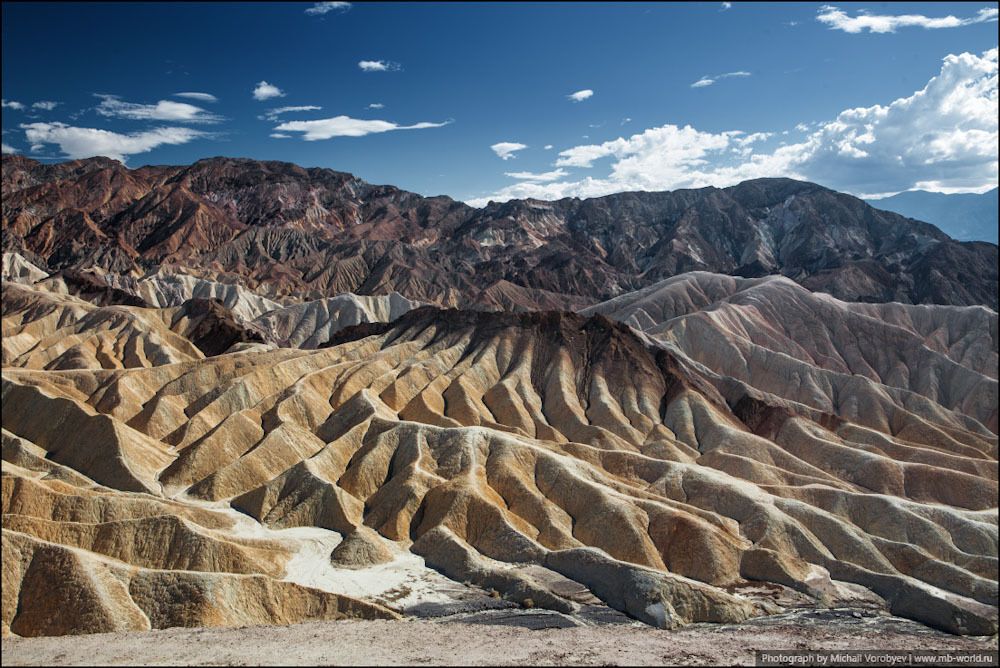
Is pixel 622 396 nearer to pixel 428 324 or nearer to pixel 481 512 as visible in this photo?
pixel 428 324

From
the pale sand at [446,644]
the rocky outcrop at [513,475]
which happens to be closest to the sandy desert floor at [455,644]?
the pale sand at [446,644]

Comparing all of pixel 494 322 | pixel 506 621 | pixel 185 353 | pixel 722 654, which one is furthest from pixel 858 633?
pixel 185 353

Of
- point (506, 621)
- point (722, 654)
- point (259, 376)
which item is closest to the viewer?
point (722, 654)

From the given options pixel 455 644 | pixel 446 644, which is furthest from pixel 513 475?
pixel 446 644

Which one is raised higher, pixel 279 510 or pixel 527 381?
pixel 527 381

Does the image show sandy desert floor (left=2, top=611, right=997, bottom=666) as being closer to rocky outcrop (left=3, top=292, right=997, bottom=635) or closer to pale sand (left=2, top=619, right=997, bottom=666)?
pale sand (left=2, top=619, right=997, bottom=666)
